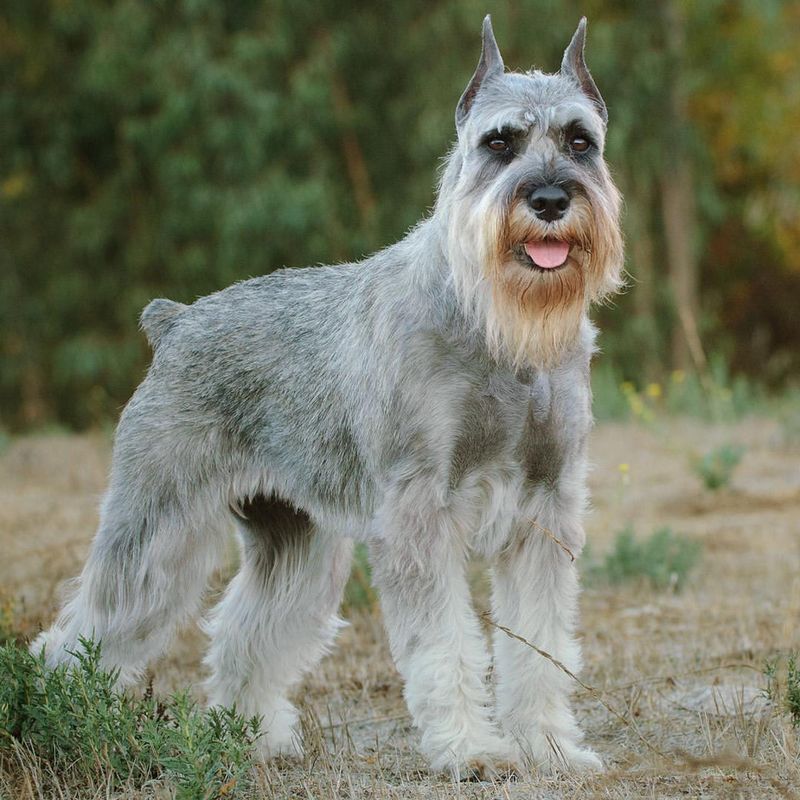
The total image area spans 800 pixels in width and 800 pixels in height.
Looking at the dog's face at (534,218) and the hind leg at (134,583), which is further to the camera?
the hind leg at (134,583)

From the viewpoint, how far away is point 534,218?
178 inches

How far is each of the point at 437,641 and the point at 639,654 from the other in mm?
2089

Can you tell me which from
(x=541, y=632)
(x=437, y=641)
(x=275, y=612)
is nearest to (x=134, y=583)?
(x=275, y=612)

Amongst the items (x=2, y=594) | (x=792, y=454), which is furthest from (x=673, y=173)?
(x=2, y=594)

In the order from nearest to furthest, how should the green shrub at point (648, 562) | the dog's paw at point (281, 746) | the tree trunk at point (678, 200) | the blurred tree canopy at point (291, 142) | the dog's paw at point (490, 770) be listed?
1. the dog's paw at point (490, 770)
2. the dog's paw at point (281, 746)
3. the green shrub at point (648, 562)
4. the blurred tree canopy at point (291, 142)
5. the tree trunk at point (678, 200)

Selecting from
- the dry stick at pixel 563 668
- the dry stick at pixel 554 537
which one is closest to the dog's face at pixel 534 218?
the dry stick at pixel 554 537

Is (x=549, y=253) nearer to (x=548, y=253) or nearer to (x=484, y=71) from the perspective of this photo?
(x=548, y=253)

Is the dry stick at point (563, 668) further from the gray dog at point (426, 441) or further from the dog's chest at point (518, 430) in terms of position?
the dog's chest at point (518, 430)

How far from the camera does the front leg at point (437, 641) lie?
4676 millimetres

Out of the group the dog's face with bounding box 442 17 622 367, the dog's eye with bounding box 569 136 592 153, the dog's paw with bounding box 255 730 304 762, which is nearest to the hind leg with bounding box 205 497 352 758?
the dog's paw with bounding box 255 730 304 762

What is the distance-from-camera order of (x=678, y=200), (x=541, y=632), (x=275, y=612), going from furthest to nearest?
(x=678, y=200)
(x=275, y=612)
(x=541, y=632)

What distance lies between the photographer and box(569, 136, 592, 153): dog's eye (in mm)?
4742

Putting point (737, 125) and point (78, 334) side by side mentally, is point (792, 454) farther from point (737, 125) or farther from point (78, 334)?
point (78, 334)

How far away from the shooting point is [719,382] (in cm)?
1384
